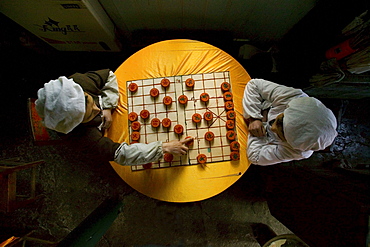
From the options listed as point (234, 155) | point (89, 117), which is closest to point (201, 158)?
point (234, 155)

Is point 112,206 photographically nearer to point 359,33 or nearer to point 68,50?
point 68,50

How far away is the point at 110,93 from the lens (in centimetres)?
175

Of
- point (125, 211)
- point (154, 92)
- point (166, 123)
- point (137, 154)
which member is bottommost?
point (125, 211)

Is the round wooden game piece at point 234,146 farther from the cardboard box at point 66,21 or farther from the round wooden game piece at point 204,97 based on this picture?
the cardboard box at point 66,21

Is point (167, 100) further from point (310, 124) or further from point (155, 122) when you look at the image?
point (310, 124)

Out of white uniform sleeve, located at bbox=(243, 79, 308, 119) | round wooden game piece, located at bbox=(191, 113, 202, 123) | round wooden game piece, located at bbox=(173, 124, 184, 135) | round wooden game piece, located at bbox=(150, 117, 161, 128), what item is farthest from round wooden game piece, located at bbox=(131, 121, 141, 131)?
white uniform sleeve, located at bbox=(243, 79, 308, 119)

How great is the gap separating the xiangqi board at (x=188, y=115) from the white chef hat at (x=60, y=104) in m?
0.55

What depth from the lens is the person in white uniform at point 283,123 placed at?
4.06ft

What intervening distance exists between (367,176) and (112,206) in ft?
8.07

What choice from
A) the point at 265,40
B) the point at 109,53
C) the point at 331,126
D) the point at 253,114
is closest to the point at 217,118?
the point at 253,114

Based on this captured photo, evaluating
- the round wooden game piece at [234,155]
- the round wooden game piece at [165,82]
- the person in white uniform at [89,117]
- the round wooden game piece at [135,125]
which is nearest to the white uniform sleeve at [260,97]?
the round wooden game piece at [234,155]

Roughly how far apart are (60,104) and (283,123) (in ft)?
4.82

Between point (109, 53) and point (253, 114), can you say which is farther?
point (109, 53)

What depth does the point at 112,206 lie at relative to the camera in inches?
82.6
